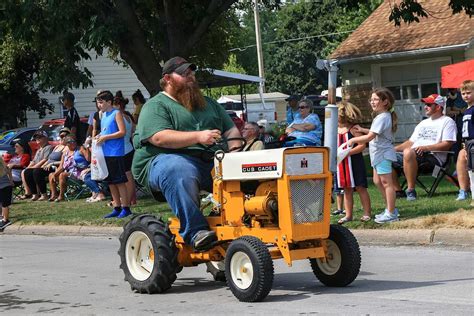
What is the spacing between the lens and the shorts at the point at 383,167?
12.6 metres

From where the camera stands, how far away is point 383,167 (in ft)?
41.6

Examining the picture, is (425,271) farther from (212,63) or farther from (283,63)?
(283,63)

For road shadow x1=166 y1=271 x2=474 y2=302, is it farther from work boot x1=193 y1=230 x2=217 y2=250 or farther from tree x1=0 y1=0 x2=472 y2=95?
tree x1=0 y1=0 x2=472 y2=95

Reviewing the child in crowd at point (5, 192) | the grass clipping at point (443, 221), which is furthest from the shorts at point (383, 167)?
the child in crowd at point (5, 192)

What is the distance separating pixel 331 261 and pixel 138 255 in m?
1.74

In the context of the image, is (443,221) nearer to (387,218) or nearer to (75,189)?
(387,218)

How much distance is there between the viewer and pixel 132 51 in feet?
67.2

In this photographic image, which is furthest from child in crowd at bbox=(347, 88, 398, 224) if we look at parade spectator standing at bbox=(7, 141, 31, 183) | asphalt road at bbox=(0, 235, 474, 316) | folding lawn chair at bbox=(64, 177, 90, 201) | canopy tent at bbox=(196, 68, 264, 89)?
canopy tent at bbox=(196, 68, 264, 89)

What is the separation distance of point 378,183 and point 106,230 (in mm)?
4376

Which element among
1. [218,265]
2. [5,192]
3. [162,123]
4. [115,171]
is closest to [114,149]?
[115,171]

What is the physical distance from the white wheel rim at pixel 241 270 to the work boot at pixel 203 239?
34 centimetres

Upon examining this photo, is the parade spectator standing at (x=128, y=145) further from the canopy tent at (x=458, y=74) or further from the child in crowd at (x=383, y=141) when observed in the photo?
the canopy tent at (x=458, y=74)

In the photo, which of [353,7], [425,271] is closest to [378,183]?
[425,271]

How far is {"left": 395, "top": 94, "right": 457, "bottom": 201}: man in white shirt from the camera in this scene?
48.0 ft
